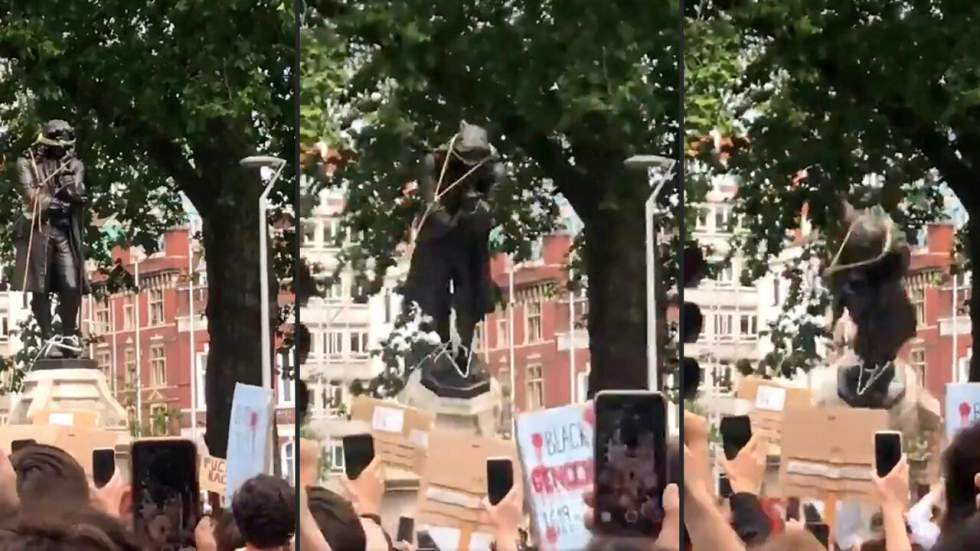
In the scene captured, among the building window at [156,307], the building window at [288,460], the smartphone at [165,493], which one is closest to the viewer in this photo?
the building window at [288,460]

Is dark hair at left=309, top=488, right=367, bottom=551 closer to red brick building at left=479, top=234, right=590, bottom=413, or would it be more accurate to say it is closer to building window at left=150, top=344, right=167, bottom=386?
red brick building at left=479, top=234, right=590, bottom=413

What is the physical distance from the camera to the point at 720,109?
164 inches

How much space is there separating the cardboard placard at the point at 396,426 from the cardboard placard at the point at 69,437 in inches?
45.2

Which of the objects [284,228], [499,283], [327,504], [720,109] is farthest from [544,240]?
[284,228]

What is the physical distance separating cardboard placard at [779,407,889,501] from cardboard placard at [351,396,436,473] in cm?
73

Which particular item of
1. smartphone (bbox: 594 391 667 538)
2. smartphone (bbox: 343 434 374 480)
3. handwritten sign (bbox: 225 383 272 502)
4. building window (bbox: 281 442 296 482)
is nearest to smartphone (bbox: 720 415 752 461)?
smartphone (bbox: 594 391 667 538)

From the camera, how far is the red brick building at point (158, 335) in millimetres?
5172

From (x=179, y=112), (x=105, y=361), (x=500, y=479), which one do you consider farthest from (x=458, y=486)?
(x=179, y=112)

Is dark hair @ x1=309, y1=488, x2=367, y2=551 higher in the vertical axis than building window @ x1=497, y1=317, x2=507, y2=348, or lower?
lower

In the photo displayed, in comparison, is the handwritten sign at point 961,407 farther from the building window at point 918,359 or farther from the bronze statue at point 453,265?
the bronze statue at point 453,265

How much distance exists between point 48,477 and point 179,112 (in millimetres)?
954

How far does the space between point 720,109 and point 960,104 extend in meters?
0.49

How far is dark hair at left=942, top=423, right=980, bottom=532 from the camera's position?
4.17 m

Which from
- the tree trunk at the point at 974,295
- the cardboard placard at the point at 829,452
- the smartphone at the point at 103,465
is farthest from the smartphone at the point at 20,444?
the tree trunk at the point at 974,295
